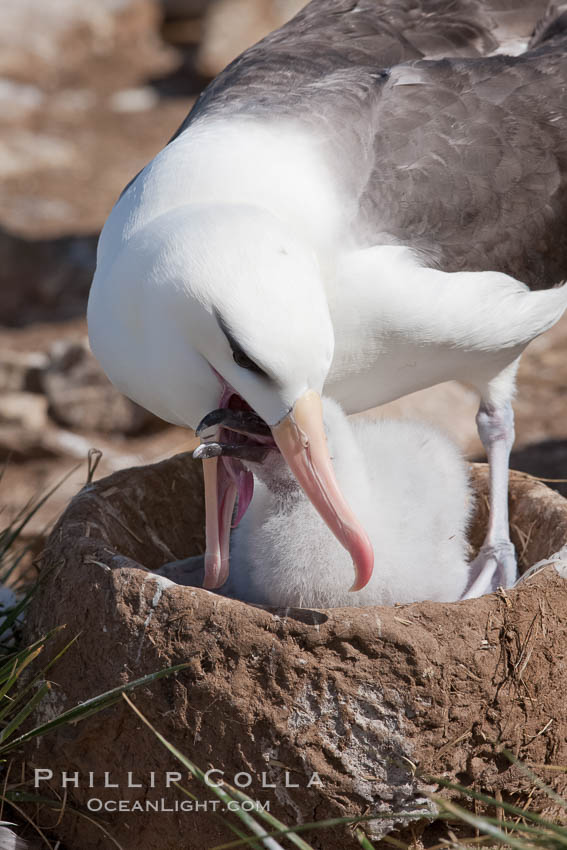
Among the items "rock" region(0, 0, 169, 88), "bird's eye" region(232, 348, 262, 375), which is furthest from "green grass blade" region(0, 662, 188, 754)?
"rock" region(0, 0, 169, 88)

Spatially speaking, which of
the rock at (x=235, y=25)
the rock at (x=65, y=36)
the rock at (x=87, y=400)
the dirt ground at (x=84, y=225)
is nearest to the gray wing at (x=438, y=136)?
the dirt ground at (x=84, y=225)

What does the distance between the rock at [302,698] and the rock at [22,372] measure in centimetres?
495

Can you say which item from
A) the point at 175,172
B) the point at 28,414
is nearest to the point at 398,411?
the point at 28,414

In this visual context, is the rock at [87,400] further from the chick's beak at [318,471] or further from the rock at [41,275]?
the chick's beak at [318,471]

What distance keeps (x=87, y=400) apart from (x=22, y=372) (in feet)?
2.40

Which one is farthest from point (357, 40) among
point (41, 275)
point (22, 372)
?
point (41, 275)

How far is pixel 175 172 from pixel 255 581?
127 centimetres

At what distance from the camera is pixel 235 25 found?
38.7 ft

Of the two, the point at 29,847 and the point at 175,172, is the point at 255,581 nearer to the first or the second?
the point at 29,847

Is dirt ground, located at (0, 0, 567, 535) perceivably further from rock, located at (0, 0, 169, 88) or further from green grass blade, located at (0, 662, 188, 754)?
green grass blade, located at (0, 662, 188, 754)

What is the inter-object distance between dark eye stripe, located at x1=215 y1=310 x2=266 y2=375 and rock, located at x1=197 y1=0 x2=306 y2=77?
9.41 m

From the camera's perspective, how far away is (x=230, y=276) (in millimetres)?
2809

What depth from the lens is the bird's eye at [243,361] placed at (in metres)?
2.84

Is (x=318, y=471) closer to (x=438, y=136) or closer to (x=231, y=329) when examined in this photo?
(x=231, y=329)
